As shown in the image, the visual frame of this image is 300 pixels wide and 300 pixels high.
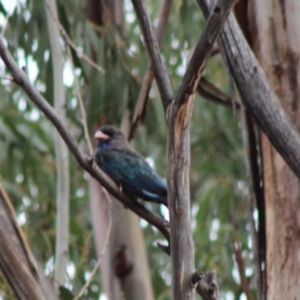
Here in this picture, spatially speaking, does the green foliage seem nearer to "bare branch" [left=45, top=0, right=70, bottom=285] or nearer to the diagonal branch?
"bare branch" [left=45, top=0, right=70, bottom=285]

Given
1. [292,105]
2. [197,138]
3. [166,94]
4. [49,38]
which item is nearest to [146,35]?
[166,94]

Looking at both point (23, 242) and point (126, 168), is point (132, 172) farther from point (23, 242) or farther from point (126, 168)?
point (23, 242)

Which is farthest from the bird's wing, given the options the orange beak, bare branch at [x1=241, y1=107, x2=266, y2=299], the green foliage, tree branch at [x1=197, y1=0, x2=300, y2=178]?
tree branch at [x1=197, y1=0, x2=300, y2=178]

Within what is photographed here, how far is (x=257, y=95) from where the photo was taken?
1938mm

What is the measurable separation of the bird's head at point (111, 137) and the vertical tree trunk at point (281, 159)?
40.8 inches

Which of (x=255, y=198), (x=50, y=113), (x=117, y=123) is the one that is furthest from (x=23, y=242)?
(x=117, y=123)

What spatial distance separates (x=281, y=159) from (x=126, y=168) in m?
0.94

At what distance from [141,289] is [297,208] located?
1.07m

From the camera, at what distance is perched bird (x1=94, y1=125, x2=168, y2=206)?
121 inches

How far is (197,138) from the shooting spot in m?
5.34

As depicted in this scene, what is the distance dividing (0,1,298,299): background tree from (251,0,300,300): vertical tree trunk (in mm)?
628

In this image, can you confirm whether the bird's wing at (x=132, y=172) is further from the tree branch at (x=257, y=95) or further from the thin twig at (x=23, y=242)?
the tree branch at (x=257, y=95)

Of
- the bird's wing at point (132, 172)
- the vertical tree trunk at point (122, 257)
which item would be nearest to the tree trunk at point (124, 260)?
the vertical tree trunk at point (122, 257)

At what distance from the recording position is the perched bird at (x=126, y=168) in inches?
121
